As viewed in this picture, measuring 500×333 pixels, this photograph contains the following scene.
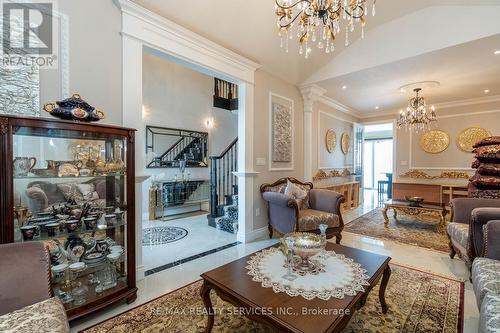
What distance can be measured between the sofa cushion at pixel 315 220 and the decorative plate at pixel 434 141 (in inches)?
169

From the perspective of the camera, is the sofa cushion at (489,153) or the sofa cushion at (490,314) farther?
the sofa cushion at (489,153)

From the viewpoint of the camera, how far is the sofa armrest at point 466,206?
9.04 feet

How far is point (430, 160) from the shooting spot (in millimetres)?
5824

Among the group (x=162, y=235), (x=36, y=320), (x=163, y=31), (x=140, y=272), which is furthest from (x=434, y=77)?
(x=36, y=320)

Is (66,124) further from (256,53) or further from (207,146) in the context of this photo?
(207,146)

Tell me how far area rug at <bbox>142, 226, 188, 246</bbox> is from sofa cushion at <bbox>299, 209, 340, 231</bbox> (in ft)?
6.56

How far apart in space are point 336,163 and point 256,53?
3637 mm

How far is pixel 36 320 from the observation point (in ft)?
3.42

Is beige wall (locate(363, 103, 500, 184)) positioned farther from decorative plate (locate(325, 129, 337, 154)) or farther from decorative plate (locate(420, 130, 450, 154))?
decorative plate (locate(325, 129, 337, 154))

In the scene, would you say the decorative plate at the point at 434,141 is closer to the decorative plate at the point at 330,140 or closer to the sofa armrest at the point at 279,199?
the decorative plate at the point at 330,140

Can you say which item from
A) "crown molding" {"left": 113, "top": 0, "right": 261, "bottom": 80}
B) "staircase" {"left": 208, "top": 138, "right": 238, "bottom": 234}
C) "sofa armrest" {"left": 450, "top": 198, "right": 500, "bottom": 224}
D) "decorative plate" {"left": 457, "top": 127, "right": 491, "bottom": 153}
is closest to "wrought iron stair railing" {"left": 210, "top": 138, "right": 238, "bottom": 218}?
"staircase" {"left": 208, "top": 138, "right": 238, "bottom": 234}

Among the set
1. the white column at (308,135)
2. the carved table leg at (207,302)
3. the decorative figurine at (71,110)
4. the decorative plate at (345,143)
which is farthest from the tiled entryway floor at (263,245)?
the decorative plate at (345,143)

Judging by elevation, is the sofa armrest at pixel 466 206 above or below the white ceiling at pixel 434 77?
below

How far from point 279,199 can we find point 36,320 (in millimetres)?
2633
